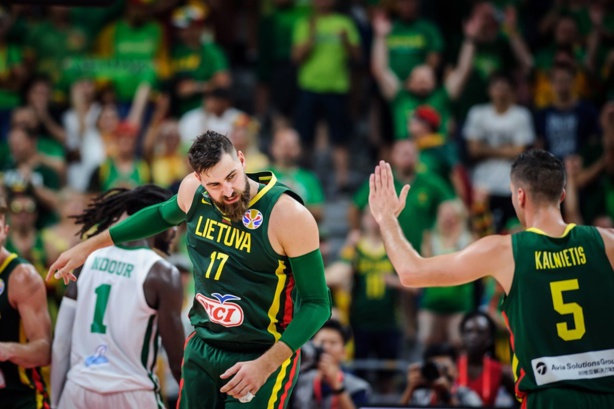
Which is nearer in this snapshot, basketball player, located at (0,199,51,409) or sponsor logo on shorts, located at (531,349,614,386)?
sponsor logo on shorts, located at (531,349,614,386)

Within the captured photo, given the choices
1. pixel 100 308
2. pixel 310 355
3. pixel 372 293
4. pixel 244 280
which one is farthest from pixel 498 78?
pixel 244 280

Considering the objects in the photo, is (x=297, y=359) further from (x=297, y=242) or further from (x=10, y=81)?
(x=10, y=81)

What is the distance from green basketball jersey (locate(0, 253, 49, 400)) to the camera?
238 inches

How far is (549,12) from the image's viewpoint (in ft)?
45.9

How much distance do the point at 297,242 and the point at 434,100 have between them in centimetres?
750

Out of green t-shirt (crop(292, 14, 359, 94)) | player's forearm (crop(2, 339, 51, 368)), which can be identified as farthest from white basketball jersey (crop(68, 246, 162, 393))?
green t-shirt (crop(292, 14, 359, 94))

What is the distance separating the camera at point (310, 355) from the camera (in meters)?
8.12

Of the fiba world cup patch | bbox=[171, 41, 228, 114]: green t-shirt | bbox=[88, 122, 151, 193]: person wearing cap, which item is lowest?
the fiba world cup patch

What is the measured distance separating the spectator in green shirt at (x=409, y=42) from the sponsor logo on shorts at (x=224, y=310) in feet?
26.1

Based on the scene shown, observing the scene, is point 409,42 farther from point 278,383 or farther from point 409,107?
point 278,383

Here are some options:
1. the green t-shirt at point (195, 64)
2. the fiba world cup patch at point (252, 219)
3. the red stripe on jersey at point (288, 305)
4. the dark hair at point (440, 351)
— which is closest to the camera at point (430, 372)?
the dark hair at point (440, 351)

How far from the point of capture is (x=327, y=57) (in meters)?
12.6

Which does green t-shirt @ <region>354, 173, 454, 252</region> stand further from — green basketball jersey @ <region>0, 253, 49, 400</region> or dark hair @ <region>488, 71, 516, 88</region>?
green basketball jersey @ <region>0, 253, 49, 400</region>

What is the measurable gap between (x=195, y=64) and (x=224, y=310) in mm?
8238
